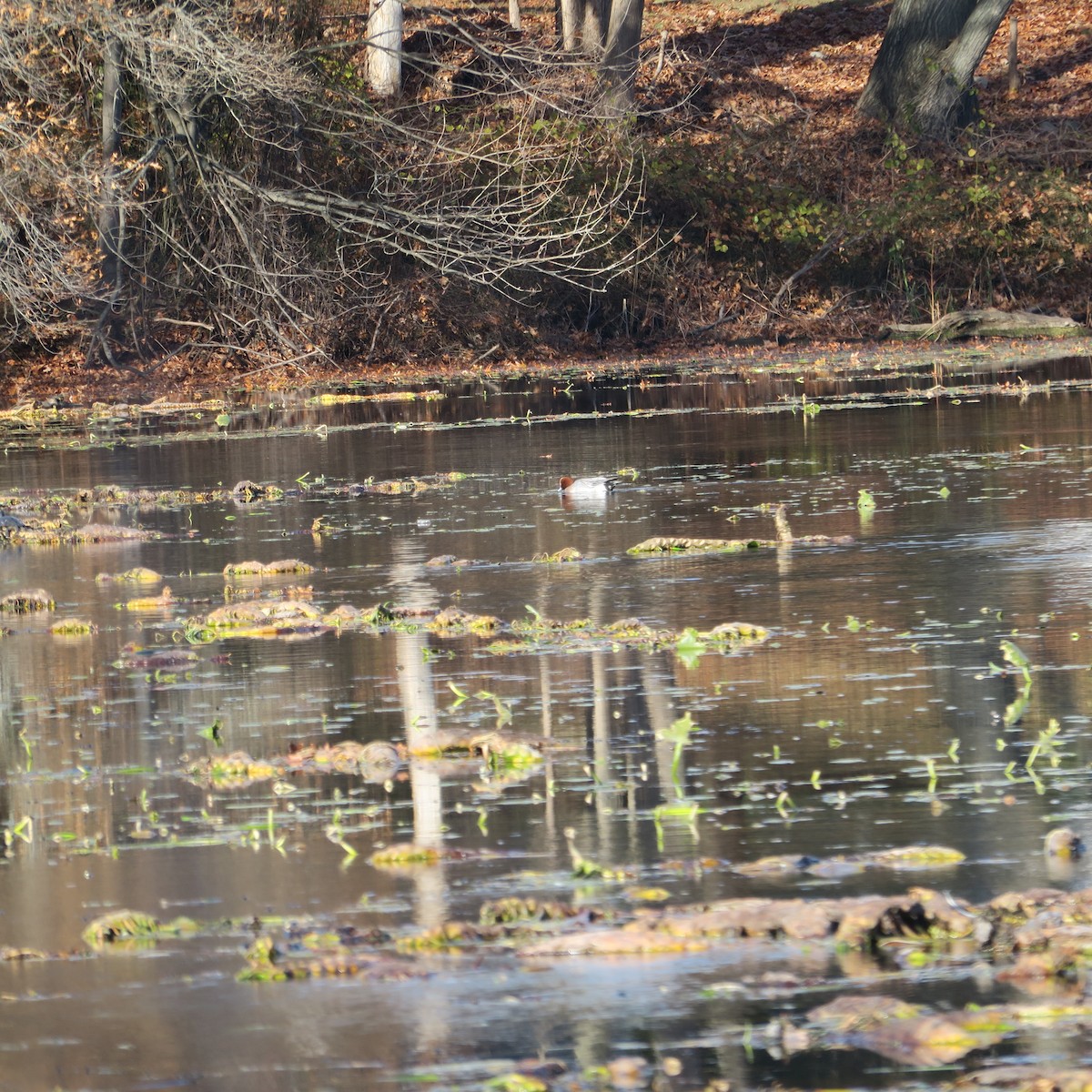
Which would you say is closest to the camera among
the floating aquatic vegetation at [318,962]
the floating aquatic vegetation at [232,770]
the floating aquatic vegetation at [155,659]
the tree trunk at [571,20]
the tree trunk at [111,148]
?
the floating aquatic vegetation at [318,962]

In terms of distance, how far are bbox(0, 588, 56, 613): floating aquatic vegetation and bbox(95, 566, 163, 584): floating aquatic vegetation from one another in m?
0.79

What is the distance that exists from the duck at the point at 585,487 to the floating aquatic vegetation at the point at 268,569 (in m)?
3.25

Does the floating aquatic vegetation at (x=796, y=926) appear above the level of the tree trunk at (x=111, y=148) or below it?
below

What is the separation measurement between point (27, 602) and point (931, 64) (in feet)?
107

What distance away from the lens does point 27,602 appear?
10.1 meters

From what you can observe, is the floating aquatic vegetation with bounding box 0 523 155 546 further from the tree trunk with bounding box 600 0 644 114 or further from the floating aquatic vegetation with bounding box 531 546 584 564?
the tree trunk with bounding box 600 0 644 114

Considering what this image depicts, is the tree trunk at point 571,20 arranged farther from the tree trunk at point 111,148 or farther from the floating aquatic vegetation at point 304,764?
the floating aquatic vegetation at point 304,764

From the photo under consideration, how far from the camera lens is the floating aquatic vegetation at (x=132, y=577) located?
35.9ft

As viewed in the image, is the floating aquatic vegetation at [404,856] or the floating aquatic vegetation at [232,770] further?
the floating aquatic vegetation at [232,770]

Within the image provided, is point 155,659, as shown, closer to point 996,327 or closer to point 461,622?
point 461,622

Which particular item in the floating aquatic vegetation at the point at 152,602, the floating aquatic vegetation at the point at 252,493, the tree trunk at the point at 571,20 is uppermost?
the tree trunk at the point at 571,20

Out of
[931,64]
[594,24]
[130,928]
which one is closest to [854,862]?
[130,928]

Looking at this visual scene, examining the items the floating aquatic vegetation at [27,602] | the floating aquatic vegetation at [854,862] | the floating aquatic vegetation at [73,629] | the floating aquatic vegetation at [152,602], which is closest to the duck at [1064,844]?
the floating aquatic vegetation at [854,862]

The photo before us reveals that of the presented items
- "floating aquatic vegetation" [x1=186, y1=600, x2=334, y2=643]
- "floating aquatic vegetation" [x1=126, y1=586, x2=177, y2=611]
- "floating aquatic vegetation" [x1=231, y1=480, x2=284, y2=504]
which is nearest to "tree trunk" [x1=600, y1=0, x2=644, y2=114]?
"floating aquatic vegetation" [x1=231, y1=480, x2=284, y2=504]
